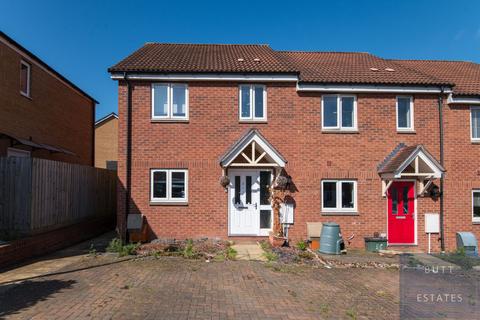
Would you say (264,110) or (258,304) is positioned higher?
(264,110)

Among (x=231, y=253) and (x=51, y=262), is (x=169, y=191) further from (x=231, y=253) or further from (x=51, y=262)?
(x=51, y=262)

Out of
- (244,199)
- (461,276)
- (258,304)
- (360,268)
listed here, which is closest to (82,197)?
(244,199)

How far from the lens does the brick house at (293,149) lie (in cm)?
1138

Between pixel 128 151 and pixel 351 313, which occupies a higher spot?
pixel 128 151

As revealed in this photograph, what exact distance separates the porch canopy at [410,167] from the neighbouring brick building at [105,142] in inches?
900

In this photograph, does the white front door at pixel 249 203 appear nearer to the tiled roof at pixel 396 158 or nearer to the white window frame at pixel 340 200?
the white window frame at pixel 340 200

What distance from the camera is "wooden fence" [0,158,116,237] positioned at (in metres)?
8.67

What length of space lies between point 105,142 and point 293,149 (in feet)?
70.8

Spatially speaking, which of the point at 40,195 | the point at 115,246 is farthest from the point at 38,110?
the point at 115,246

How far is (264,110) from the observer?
11.8 meters

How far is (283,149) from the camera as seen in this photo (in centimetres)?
1168

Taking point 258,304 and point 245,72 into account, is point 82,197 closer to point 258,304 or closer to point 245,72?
point 245,72

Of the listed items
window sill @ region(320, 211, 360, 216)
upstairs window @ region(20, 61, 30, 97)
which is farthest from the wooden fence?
window sill @ region(320, 211, 360, 216)

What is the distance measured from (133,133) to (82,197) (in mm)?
3033
